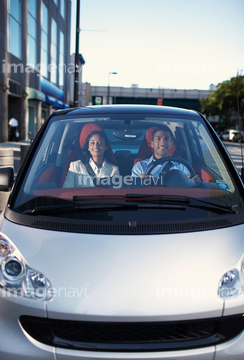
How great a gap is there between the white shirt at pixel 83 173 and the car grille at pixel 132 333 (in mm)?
986

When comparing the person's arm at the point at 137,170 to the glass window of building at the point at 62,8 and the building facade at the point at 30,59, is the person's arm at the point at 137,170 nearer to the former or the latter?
the building facade at the point at 30,59

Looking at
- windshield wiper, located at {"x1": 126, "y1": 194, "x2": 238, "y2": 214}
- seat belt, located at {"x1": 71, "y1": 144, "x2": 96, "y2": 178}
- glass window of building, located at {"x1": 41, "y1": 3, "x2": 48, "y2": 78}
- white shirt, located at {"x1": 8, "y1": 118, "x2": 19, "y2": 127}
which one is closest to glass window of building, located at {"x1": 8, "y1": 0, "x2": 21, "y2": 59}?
white shirt, located at {"x1": 8, "y1": 118, "x2": 19, "y2": 127}

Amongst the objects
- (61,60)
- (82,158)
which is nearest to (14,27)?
(61,60)

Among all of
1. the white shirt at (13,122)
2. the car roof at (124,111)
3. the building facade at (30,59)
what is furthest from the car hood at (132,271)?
the white shirt at (13,122)

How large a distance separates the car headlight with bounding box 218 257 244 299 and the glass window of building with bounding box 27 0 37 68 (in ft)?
93.9

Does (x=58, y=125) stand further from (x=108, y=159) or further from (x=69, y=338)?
(x=69, y=338)

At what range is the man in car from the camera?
9.41 feet

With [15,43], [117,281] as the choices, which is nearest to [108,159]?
[117,281]

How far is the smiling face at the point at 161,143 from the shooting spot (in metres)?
3.09

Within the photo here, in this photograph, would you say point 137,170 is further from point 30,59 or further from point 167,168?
point 30,59

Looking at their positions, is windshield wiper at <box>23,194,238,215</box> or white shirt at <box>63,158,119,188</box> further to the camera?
white shirt at <box>63,158,119,188</box>

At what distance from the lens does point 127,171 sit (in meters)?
2.88

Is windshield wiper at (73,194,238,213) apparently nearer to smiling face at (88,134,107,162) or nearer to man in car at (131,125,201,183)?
man in car at (131,125,201,183)

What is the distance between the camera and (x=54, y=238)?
213 cm
